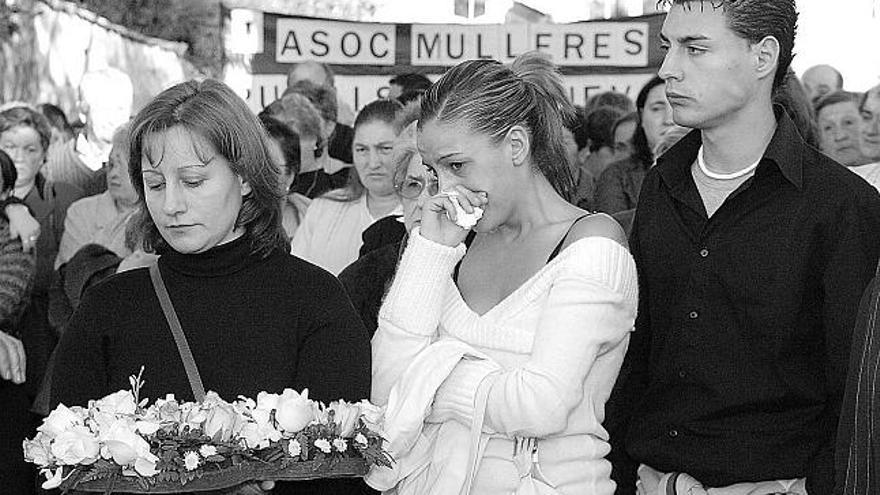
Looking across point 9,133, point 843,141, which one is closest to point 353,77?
point 9,133

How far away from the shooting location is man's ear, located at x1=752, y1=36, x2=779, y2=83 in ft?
13.4

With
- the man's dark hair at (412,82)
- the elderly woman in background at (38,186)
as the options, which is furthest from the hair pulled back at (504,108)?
the man's dark hair at (412,82)

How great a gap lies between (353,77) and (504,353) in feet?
27.7

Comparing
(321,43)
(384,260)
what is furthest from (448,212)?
(321,43)

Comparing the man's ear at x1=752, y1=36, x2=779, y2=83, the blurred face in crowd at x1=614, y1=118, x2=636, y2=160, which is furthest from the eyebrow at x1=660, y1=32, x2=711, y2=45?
the blurred face in crowd at x1=614, y1=118, x2=636, y2=160

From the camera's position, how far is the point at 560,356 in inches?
149

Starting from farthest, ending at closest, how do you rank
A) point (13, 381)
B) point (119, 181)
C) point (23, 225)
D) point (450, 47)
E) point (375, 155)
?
point (450, 47) → point (119, 181) → point (375, 155) → point (23, 225) → point (13, 381)

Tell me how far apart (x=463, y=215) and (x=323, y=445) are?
Answer: 2.36 ft

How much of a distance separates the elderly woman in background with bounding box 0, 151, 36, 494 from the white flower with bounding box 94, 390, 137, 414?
2.36m

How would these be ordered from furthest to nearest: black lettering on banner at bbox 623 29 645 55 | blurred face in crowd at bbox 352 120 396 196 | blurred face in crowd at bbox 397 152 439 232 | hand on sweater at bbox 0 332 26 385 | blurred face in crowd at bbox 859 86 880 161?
1. black lettering on banner at bbox 623 29 645 55
2. blurred face in crowd at bbox 859 86 880 161
3. blurred face in crowd at bbox 352 120 396 196
4. hand on sweater at bbox 0 332 26 385
5. blurred face in crowd at bbox 397 152 439 232

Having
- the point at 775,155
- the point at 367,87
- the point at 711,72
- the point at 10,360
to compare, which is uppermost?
→ the point at 711,72

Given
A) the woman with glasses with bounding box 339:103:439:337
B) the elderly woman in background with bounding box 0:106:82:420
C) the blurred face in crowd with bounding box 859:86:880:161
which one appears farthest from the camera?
the blurred face in crowd with bounding box 859:86:880:161

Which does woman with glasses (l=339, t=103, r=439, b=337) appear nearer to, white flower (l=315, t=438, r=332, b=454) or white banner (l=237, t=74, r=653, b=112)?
white flower (l=315, t=438, r=332, b=454)

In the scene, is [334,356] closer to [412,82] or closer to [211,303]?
[211,303]
